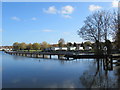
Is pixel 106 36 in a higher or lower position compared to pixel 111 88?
higher

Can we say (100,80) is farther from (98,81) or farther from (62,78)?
(62,78)

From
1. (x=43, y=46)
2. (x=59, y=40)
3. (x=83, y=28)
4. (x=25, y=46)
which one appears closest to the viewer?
(x=83, y=28)

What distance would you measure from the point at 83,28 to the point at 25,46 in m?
86.6

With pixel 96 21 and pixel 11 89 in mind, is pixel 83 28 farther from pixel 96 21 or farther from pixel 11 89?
pixel 11 89

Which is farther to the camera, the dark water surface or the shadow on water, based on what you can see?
the dark water surface

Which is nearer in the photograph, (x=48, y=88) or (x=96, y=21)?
(x=48, y=88)

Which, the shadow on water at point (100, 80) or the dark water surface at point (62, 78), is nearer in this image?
the shadow on water at point (100, 80)

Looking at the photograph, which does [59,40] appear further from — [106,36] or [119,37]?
[119,37]

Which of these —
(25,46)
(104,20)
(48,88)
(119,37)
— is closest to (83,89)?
(48,88)

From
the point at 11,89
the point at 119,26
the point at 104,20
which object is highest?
the point at 104,20

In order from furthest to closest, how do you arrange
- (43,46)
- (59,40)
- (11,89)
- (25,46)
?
(25,46)
(43,46)
(59,40)
(11,89)

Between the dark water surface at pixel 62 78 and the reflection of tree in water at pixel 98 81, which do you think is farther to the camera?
the dark water surface at pixel 62 78

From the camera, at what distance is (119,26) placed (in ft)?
62.2

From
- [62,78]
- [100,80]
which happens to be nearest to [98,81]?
[100,80]
